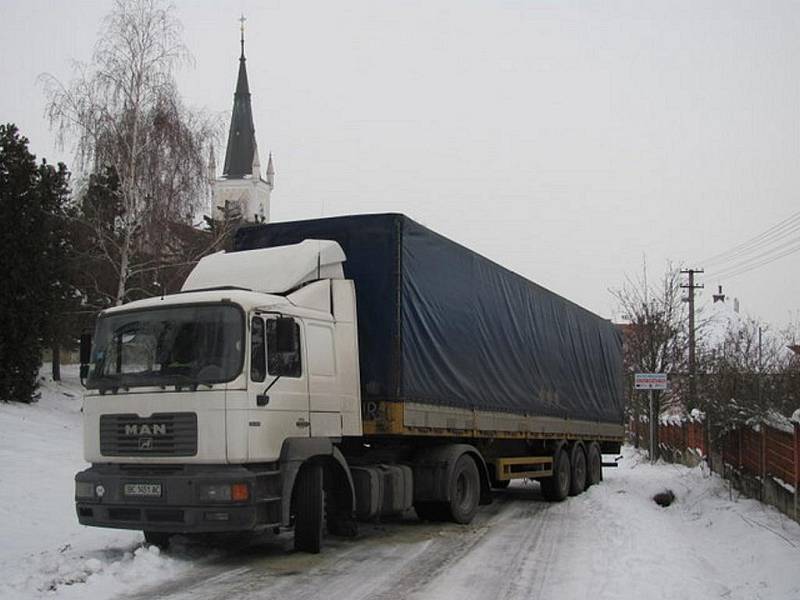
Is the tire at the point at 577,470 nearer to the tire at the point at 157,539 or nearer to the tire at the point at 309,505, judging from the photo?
the tire at the point at 309,505

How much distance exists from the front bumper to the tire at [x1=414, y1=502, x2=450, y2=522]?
3667 millimetres

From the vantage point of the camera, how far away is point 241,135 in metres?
Result: 63.6

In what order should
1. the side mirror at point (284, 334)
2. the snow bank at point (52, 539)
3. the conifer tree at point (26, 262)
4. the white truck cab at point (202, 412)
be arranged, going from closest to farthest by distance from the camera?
the snow bank at point (52, 539) → the white truck cab at point (202, 412) → the side mirror at point (284, 334) → the conifer tree at point (26, 262)

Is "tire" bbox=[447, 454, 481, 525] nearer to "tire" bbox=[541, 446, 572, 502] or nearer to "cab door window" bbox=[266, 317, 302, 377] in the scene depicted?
"cab door window" bbox=[266, 317, 302, 377]

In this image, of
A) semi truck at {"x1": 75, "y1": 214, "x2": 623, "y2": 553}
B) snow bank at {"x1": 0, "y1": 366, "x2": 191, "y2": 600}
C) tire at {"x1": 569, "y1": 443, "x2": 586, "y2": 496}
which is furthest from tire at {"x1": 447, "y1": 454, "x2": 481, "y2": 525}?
tire at {"x1": 569, "y1": 443, "x2": 586, "y2": 496}

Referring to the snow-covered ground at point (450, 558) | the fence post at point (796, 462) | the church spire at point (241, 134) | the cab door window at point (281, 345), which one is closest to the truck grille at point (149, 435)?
the cab door window at point (281, 345)

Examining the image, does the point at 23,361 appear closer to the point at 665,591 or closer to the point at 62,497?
the point at 62,497

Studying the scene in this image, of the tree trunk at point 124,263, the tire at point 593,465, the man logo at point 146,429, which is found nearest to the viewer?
the man logo at point 146,429

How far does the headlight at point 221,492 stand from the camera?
761 cm

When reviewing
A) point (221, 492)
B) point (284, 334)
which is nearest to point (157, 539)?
point (221, 492)

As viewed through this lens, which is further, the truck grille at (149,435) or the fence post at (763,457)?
the fence post at (763,457)

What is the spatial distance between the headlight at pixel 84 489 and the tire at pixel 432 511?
4.62 metres

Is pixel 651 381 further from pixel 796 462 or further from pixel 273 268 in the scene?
pixel 273 268

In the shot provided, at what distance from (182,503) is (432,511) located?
456 centimetres
